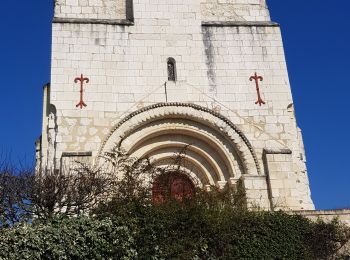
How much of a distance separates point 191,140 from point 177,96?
146 centimetres

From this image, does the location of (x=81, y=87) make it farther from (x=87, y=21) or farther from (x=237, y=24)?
(x=237, y=24)

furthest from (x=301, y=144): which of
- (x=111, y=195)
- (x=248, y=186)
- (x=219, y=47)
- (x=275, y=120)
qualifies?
(x=111, y=195)

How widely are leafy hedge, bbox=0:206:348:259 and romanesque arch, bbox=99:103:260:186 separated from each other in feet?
9.33

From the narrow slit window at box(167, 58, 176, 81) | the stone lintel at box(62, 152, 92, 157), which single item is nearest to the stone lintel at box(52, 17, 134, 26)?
the narrow slit window at box(167, 58, 176, 81)

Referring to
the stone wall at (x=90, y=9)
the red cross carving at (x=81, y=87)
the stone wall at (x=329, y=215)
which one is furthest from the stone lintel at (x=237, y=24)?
the stone wall at (x=329, y=215)

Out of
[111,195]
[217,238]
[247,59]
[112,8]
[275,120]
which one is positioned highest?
[112,8]

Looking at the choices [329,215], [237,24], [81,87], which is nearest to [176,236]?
[329,215]

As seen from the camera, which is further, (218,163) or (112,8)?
(112,8)

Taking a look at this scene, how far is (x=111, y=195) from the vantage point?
1338cm

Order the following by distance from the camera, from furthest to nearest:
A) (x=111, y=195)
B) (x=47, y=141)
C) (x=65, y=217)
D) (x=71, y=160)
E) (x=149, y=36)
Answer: (x=149, y=36), (x=47, y=141), (x=71, y=160), (x=111, y=195), (x=65, y=217)

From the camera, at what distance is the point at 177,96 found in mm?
16422

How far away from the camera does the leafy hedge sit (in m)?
11.0

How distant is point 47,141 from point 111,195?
3.78m

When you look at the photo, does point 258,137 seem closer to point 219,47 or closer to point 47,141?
point 219,47
